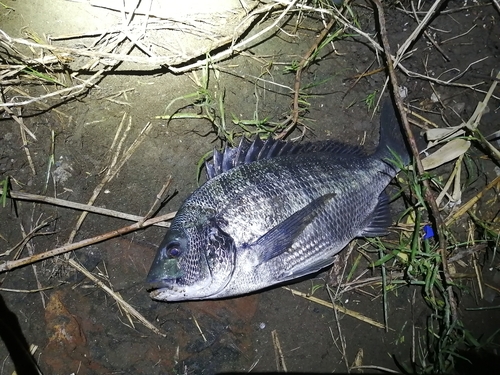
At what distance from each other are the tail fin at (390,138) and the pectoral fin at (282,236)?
2.72 feet

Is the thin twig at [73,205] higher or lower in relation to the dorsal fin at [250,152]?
lower

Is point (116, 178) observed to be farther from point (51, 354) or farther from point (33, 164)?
point (51, 354)

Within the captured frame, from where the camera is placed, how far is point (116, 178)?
3.35 metres

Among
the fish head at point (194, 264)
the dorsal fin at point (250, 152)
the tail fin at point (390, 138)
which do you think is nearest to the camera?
the fish head at point (194, 264)

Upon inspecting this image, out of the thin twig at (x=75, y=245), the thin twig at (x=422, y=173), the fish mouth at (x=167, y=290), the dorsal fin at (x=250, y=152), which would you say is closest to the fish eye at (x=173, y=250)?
the fish mouth at (x=167, y=290)

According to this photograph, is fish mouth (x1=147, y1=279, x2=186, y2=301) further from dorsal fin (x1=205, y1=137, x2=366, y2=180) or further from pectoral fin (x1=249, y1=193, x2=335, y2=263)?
dorsal fin (x1=205, y1=137, x2=366, y2=180)

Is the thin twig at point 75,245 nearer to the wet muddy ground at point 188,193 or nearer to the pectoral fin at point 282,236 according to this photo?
the wet muddy ground at point 188,193

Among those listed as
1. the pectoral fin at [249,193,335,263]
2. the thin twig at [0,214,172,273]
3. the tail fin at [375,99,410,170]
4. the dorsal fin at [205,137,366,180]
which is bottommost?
the thin twig at [0,214,172,273]

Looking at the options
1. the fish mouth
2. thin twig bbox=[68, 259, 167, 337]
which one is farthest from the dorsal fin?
thin twig bbox=[68, 259, 167, 337]

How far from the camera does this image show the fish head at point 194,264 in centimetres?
273

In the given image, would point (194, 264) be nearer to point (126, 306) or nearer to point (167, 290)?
point (167, 290)

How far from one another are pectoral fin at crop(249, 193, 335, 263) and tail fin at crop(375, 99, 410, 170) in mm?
829

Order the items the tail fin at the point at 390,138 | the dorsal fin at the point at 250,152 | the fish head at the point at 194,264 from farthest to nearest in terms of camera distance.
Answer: the tail fin at the point at 390,138
the dorsal fin at the point at 250,152
the fish head at the point at 194,264

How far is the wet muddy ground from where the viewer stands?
3209 mm
